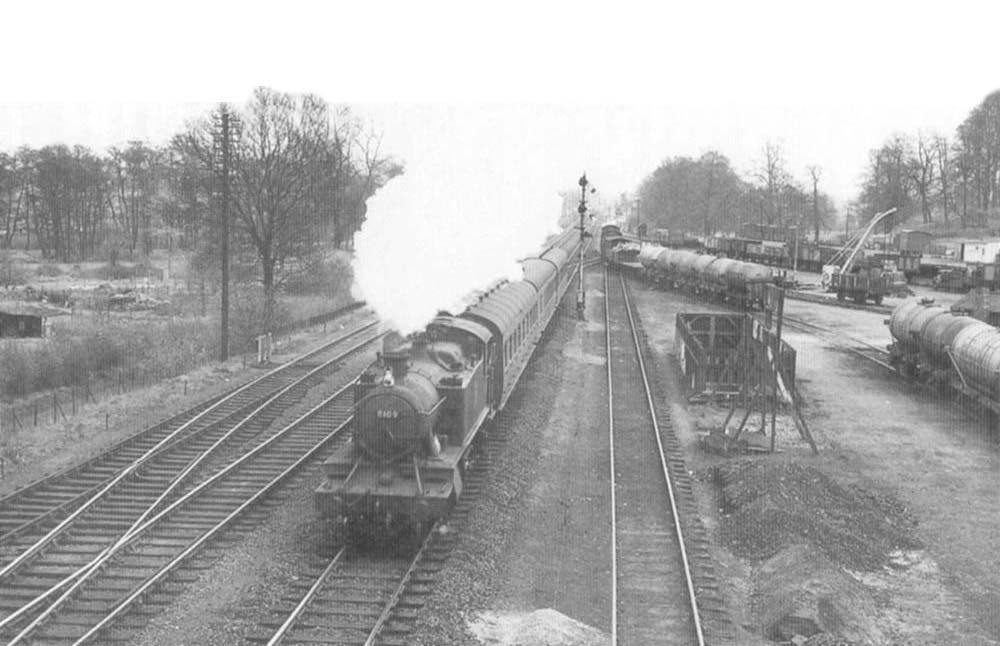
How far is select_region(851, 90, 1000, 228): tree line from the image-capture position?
89.2 meters

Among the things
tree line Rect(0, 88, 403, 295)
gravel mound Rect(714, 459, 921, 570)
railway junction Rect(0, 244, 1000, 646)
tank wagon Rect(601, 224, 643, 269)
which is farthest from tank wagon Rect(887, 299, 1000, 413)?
tank wagon Rect(601, 224, 643, 269)

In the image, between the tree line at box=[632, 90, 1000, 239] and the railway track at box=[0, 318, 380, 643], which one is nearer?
the railway track at box=[0, 318, 380, 643]

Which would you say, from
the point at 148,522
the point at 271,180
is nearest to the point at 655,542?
the point at 148,522

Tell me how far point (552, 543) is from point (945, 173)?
325 feet

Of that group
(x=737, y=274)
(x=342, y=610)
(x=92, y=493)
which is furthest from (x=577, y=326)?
(x=342, y=610)

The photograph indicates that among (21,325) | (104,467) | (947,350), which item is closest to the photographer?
(104,467)

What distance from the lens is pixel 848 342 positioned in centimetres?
3547

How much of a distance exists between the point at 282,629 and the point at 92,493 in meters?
6.68

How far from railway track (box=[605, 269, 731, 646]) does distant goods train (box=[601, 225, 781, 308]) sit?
1986cm

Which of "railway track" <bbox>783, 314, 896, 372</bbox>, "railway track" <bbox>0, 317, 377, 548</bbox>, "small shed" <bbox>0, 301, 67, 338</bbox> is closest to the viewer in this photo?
"railway track" <bbox>0, 317, 377, 548</bbox>

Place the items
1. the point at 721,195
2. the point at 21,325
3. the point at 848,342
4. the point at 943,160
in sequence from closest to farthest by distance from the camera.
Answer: the point at 21,325 → the point at 848,342 → the point at 943,160 → the point at 721,195

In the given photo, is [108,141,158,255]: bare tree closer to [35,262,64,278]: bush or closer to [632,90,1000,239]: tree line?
[35,262,64,278]: bush

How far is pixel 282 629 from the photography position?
10.0 metres

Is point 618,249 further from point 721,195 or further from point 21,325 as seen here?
point 721,195
